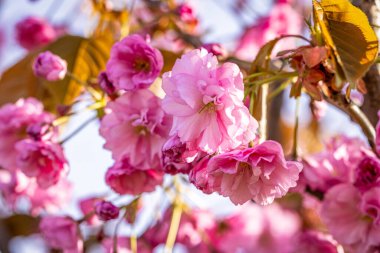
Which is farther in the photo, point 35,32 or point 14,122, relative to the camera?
point 35,32

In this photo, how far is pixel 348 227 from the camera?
1286 mm

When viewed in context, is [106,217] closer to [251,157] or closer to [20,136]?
[20,136]

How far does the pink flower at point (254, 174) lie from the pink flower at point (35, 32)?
1.65 m

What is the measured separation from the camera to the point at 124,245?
5.22ft

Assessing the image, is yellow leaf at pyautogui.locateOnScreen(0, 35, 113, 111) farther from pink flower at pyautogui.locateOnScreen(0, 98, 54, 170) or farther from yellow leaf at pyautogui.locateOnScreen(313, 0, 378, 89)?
yellow leaf at pyautogui.locateOnScreen(313, 0, 378, 89)

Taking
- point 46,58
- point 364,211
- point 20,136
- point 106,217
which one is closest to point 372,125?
point 364,211

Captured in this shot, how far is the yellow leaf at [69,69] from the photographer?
1.69 metres

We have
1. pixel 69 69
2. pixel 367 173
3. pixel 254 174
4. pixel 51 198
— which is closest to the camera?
pixel 254 174

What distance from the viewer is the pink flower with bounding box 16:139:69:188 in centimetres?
132

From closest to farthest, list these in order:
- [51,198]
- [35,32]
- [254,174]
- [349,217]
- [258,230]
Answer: [254,174] < [349,217] < [51,198] < [35,32] < [258,230]

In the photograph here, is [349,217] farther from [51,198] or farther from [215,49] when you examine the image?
[51,198]

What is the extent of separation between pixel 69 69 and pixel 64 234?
51 centimetres

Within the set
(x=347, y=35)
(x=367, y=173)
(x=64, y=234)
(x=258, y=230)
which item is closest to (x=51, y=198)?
(x=64, y=234)

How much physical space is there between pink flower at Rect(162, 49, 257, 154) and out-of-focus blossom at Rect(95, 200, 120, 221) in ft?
1.25
